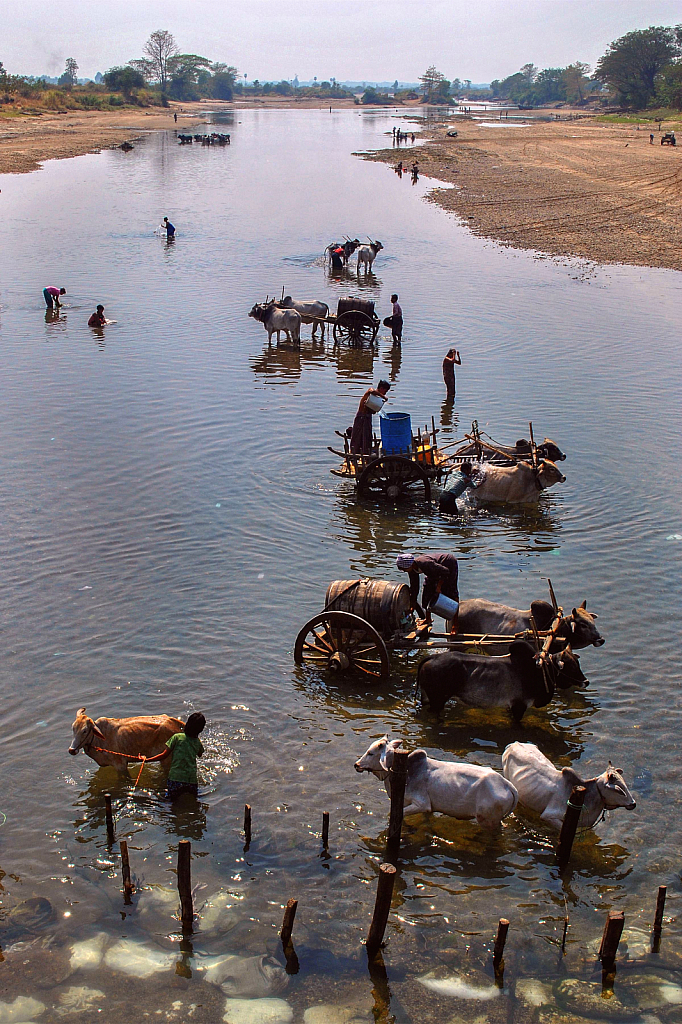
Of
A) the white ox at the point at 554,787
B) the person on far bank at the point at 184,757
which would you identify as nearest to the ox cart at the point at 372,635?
the white ox at the point at 554,787

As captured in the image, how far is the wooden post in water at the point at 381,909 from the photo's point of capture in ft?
Result: 22.0

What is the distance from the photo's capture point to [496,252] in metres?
38.5

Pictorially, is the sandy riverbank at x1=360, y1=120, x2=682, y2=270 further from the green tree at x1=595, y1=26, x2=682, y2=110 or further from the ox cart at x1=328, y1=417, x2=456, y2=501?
the green tree at x1=595, y1=26, x2=682, y2=110

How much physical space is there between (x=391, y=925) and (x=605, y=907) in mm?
1883

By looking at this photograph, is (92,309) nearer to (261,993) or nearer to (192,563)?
(192,563)

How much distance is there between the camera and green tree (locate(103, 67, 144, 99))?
13600 centimetres

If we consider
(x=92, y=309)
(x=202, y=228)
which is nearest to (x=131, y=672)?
(x=92, y=309)

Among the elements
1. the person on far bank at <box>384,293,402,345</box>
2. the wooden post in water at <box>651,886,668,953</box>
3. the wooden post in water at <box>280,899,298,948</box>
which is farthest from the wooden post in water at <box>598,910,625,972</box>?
the person on far bank at <box>384,293,402,345</box>

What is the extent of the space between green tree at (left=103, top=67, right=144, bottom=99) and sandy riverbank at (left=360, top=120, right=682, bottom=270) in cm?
7048

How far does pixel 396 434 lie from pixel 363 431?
677mm

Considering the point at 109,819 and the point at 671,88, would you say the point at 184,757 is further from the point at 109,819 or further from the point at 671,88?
the point at 671,88

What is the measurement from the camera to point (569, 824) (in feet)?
25.8

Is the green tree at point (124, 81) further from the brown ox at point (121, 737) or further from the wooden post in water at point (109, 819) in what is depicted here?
the wooden post in water at point (109, 819)

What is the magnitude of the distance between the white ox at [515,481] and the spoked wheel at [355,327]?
1097 cm
